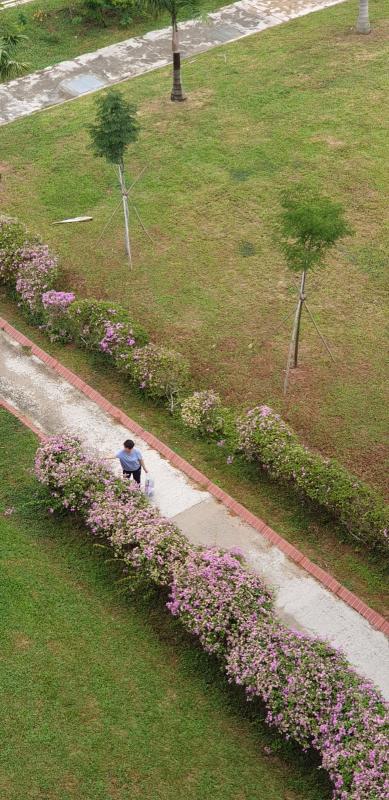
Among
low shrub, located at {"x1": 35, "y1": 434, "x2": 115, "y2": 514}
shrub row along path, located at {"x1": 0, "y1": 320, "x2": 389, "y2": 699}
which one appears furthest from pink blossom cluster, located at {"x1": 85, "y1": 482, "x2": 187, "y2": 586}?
shrub row along path, located at {"x1": 0, "y1": 320, "x2": 389, "y2": 699}

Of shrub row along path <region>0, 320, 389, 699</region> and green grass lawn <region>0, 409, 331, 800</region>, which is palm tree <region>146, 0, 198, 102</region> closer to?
shrub row along path <region>0, 320, 389, 699</region>

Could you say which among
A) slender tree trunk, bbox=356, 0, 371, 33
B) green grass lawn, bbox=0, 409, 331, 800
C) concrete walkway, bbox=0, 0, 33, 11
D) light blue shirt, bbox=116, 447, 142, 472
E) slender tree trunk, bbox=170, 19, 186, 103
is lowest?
green grass lawn, bbox=0, 409, 331, 800

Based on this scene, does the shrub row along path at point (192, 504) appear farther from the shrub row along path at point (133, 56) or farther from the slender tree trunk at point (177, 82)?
the shrub row along path at point (133, 56)

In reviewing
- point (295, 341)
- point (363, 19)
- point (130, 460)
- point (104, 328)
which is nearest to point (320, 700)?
point (130, 460)

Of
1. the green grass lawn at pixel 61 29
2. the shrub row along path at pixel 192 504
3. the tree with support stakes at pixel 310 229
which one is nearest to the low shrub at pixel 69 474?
the shrub row along path at pixel 192 504

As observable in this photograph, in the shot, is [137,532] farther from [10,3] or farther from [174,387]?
[10,3]

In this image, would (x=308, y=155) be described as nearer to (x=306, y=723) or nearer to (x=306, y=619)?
(x=306, y=619)

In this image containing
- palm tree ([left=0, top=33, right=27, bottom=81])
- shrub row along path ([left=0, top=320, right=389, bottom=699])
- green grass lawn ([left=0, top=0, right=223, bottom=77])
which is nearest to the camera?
shrub row along path ([left=0, top=320, right=389, bottom=699])
